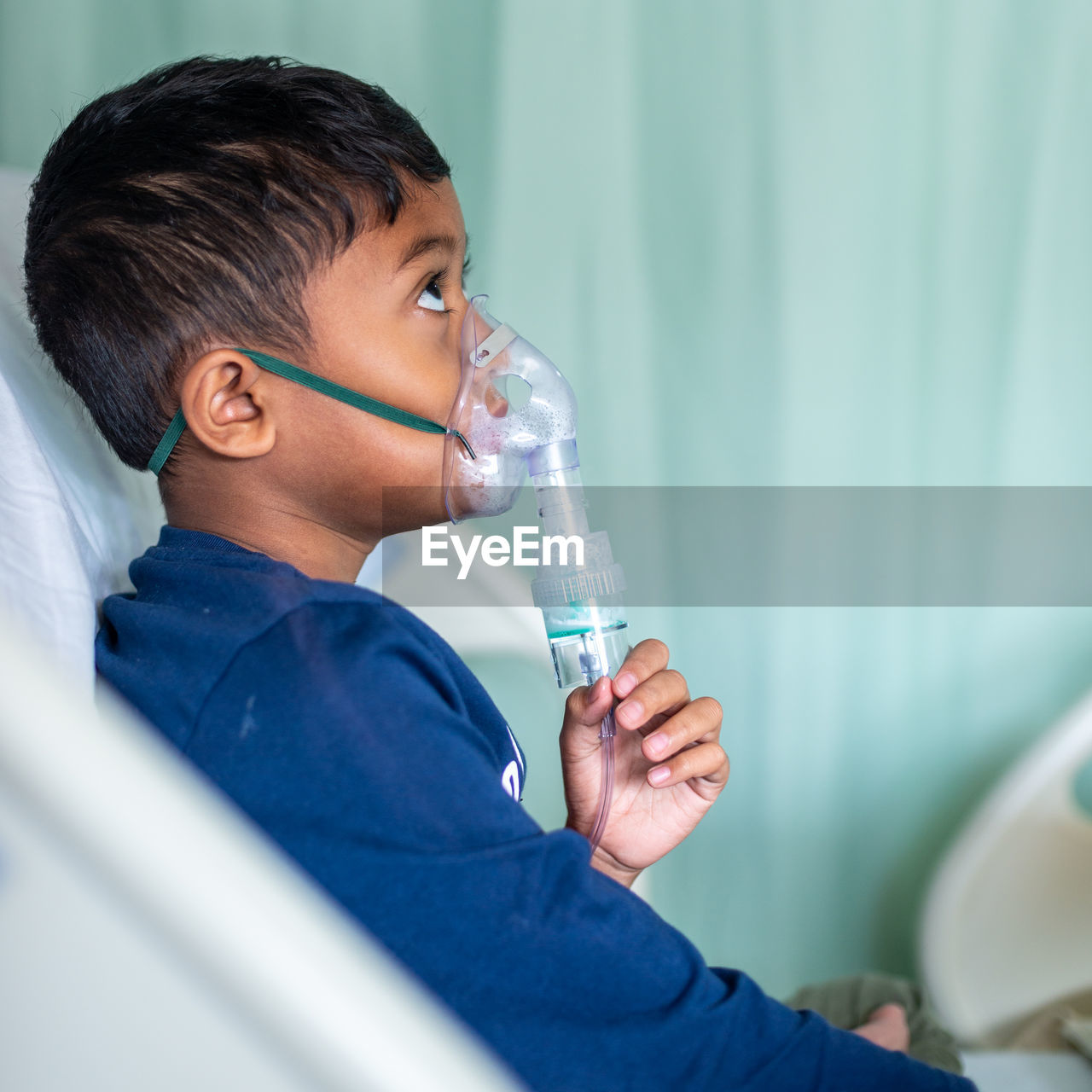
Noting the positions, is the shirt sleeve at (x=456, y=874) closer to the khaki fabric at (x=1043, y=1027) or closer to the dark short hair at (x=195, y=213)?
the dark short hair at (x=195, y=213)

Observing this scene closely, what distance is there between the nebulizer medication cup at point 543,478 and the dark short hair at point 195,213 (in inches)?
5.3

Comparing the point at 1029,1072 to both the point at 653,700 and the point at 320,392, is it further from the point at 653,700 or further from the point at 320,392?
the point at 320,392

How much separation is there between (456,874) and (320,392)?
392mm

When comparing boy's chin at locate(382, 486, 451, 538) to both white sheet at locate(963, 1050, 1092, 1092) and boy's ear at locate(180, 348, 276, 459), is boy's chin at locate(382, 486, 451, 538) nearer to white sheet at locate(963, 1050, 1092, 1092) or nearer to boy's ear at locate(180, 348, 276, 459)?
boy's ear at locate(180, 348, 276, 459)

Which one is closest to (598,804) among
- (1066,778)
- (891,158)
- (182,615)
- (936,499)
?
(182,615)

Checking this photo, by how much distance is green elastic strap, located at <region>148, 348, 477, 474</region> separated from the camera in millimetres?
761

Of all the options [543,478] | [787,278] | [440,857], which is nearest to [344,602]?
[440,857]

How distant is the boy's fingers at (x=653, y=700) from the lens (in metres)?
0.74

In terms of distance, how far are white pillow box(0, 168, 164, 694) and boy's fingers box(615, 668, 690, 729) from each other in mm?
353

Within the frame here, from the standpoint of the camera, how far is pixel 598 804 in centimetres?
86

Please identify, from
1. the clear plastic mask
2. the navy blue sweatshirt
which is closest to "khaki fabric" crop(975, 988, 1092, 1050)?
the navy blue sweatshirt

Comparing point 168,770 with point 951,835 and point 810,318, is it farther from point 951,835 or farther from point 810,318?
point 951,835

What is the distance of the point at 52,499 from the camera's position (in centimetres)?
70

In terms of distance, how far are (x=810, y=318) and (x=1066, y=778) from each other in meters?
0.70
